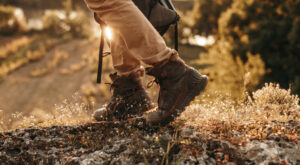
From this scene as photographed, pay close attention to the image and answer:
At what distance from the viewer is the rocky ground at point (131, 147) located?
1398 mm

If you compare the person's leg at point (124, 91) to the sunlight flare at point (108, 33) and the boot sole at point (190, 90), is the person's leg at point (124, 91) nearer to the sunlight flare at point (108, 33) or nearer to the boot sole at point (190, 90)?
the sunlight flare at point (108, 33)

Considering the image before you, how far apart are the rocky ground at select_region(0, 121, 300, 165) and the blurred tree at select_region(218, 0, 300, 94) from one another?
23.7ft

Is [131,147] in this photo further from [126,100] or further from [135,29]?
[135,29]

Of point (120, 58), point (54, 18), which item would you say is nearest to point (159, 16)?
point (120, 58)

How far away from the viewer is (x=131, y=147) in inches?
60.3

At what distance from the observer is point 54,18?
24953 millimetres

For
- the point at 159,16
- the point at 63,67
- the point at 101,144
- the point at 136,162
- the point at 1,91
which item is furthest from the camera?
the point at 63,67

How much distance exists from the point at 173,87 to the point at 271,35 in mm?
7924

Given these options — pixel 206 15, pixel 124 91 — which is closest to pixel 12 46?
pixel 206 15

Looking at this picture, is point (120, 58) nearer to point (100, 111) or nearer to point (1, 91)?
point (100, 111)

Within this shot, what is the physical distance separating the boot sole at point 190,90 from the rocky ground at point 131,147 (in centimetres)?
8

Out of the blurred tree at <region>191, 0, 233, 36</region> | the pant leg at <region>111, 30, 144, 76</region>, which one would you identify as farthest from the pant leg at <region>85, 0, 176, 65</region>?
the blurred tree at <region>191, 0, 233, 36</region>

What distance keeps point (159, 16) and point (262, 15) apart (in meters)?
8.61

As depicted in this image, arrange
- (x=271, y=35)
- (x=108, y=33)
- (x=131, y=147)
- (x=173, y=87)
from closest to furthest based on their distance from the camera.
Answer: (x=131, y=147) → (x=173, y=87) → (x=108, y=33) → (x=271, y=35)
